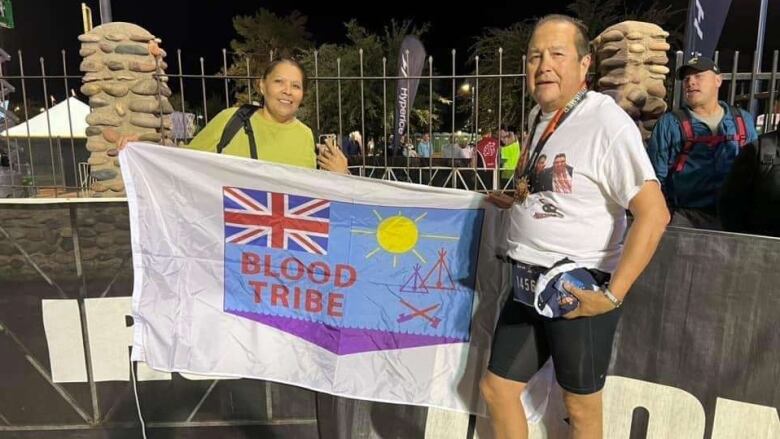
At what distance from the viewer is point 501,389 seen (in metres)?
2.05

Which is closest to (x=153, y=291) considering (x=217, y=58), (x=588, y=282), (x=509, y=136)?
(x=588, y=282)

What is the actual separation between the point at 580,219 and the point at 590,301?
270 millimetres

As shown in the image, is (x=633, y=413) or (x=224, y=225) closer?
(x=633, y=413)

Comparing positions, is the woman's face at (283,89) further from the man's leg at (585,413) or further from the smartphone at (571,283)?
the man's leg at (585,413)

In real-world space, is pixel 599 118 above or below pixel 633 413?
above

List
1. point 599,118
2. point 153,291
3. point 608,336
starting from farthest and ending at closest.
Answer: point 153,291 → point 608,336 → point 599,118

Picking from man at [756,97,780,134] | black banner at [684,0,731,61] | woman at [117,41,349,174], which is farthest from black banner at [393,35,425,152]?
woman at [117,41,349,174]

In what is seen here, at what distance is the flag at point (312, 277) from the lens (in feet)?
8.05

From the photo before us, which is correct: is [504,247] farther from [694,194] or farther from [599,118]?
[694,194]

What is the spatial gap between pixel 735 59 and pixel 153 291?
4.43 metres

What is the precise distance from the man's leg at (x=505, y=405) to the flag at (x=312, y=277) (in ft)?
1.25

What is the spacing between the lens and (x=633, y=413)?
2.29 metres

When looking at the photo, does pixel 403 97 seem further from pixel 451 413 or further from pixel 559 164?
pixel 559 164

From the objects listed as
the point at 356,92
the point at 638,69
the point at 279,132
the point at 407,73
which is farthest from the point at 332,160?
the point at 356,92
